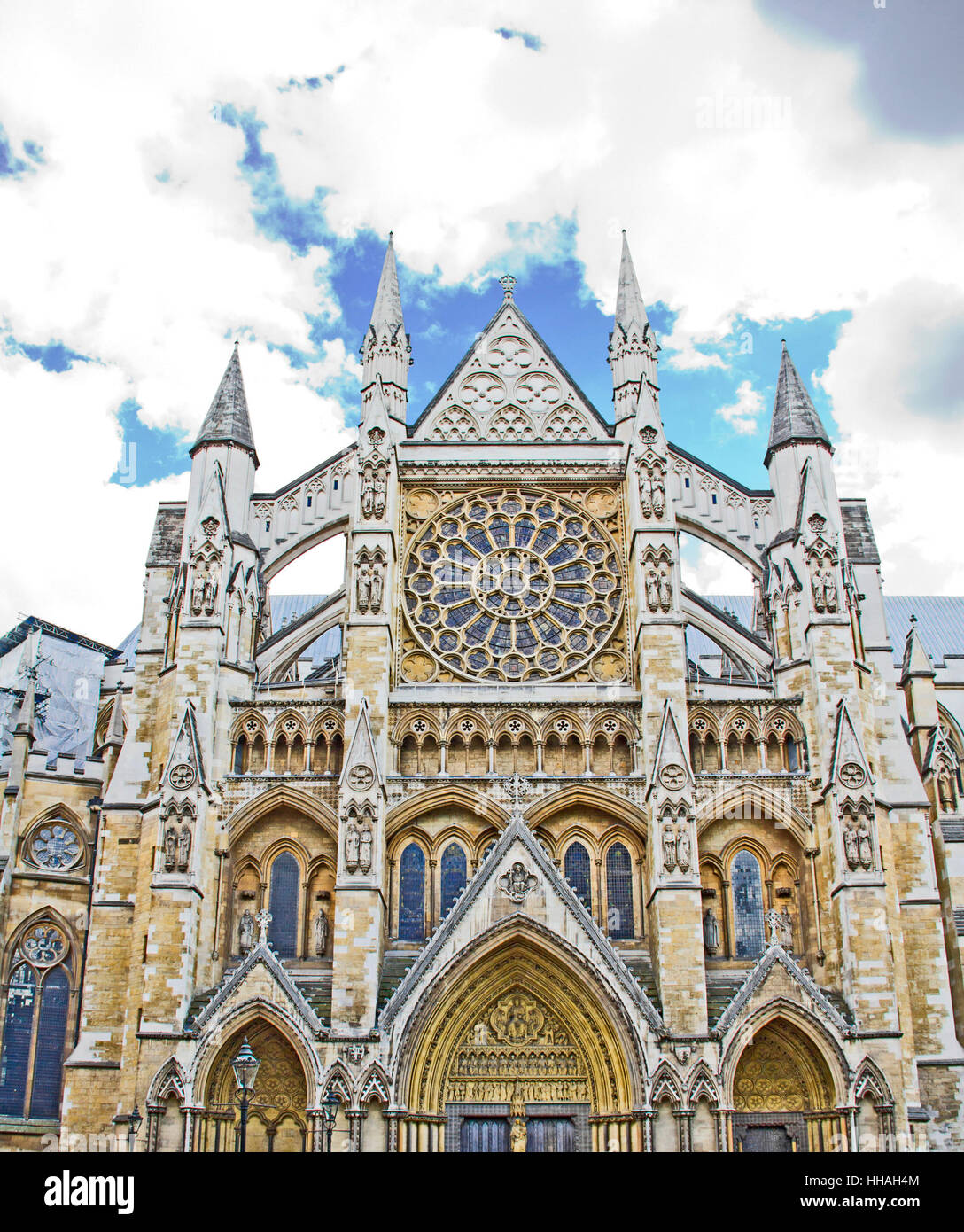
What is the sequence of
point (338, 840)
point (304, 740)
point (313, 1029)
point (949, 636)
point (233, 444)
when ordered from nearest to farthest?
point (313, 1029) < point (338, 840) < point (304, 740) < point (233, 444) < point (949, 636)

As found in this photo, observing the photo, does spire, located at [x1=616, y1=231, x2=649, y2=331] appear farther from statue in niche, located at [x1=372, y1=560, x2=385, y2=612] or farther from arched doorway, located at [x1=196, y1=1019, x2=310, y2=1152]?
arched doorway, located at [x1=196, y1=1019, x2=310, y2=1152]

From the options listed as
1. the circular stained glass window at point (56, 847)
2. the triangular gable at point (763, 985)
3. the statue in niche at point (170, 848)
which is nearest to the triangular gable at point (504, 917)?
the triangular gable at point (763, 985)

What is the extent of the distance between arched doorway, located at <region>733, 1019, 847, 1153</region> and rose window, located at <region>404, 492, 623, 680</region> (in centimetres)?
866

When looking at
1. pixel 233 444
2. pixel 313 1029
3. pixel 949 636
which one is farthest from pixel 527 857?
pixel 949 636

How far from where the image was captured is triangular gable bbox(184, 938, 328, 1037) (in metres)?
22.0

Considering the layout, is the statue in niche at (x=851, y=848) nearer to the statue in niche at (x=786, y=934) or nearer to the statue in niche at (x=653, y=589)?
the statue in niche at (x=786, y=934)

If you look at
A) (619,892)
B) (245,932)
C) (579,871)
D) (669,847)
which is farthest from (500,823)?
(245,932)

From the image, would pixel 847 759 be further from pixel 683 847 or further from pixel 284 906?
pixel 284 906

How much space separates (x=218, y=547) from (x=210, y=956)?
28.4 ft

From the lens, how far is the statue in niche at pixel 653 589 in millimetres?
25766

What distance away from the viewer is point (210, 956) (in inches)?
931

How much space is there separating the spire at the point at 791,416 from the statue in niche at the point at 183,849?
52.5ft

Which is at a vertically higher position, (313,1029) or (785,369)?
(785,369)

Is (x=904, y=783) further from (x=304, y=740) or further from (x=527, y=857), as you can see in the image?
(x=304, y=740)
